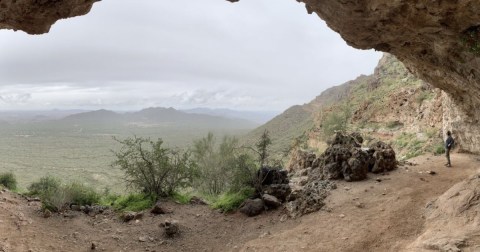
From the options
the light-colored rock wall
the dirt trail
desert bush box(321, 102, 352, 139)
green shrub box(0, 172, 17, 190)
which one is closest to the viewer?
the dirt trail

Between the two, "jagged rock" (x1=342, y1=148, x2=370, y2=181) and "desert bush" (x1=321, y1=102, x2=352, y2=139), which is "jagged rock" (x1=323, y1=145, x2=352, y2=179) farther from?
"desert bush" (x1=321, y1=102, x2=352, y2=139)

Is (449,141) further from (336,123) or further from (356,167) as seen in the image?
(336,123)

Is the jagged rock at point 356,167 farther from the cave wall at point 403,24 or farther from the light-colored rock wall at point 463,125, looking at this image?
the light-colored rock wall at point 463,125

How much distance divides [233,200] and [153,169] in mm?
5624

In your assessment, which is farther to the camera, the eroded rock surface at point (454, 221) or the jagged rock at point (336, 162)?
the jagged rock at point (336, 162)

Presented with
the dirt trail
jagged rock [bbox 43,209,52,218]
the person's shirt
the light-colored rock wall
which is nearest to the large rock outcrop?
the dirt trail

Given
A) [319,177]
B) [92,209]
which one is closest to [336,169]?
[319,177]

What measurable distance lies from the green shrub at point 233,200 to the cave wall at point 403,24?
911 cm

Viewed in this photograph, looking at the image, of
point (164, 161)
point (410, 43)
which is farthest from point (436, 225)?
point (164, 161)

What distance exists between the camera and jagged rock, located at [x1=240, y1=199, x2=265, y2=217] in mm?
17562

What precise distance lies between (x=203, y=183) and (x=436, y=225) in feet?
76.5

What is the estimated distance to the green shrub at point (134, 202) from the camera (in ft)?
64.9

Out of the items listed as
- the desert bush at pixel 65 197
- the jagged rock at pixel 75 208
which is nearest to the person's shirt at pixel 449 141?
the desert bush at pixel 65 197

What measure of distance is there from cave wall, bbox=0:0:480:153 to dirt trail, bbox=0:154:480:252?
205 inches
